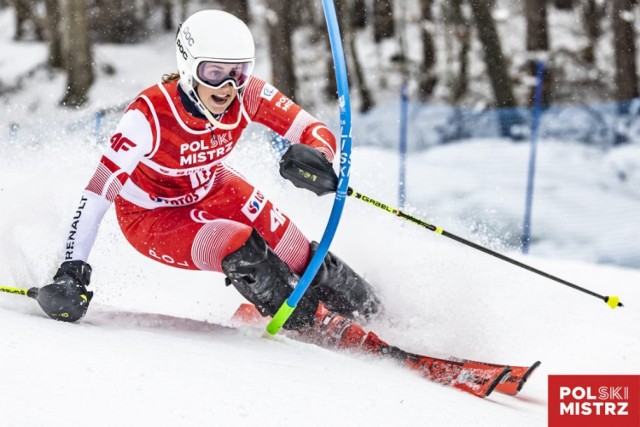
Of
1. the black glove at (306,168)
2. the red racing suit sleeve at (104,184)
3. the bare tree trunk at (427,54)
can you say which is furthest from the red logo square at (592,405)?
the bare tree trunk at (427,54)

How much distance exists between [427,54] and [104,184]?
51.2ft

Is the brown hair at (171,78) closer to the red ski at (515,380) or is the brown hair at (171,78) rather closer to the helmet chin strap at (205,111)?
the helmet chin strap at (205,111)

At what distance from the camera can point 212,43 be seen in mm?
3441

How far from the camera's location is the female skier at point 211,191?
345 cm

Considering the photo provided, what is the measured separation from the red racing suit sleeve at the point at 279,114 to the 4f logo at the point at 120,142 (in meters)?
0.66

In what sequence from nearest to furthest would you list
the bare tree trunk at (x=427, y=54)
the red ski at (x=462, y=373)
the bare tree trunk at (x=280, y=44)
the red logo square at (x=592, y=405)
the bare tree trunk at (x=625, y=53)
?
1. the red logo square at (x=592, y=405)
2. the red ski at (x=462, y=373)
3. the bare tree trunk at (x=280, y=44)
4. the bare tree trunk at (x=625, y=53)
5. the bare tree trunk at (x=427, y=54)

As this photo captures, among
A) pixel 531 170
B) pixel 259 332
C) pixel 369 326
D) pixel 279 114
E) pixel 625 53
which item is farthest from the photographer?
pixel 625 53

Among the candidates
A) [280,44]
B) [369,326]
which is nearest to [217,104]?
[369,326]

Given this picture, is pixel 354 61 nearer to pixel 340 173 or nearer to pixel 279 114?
pixel 279 114

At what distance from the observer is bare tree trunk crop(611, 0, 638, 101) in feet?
40.1

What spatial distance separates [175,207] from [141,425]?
1.77 m

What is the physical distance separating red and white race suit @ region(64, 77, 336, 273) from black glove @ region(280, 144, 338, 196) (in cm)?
24

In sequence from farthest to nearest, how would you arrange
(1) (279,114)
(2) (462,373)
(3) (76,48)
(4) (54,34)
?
(4) (54,34) < (3) (76,48) < (1) (279,114) < (2) (462,373)

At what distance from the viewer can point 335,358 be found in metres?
3.32
